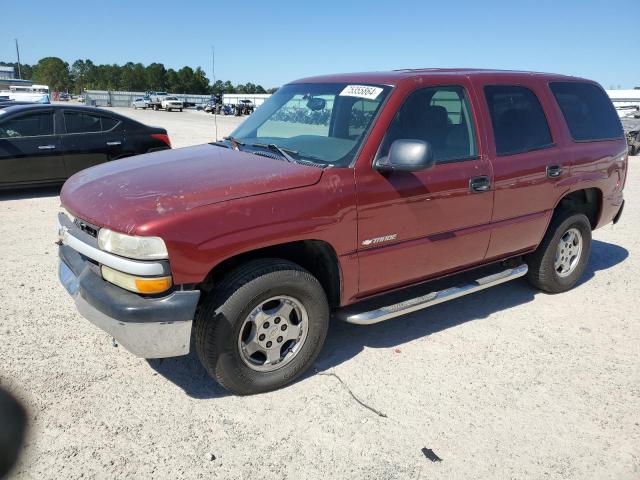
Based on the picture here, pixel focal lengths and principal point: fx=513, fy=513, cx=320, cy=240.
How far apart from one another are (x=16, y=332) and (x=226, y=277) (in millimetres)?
2026

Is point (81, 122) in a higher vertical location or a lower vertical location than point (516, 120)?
lower

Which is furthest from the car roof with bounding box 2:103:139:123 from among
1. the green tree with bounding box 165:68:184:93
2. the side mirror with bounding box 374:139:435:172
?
the green tree with bounding box 165:68:184:93

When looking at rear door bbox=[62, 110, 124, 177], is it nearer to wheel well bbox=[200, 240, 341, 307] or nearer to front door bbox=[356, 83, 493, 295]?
wheel well bbox=[200, 240, 341, 307]

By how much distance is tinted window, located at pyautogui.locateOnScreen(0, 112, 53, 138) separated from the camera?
8.13m

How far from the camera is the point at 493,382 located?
3408 mm

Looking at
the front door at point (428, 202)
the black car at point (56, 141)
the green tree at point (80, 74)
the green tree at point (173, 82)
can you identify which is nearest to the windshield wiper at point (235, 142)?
the front door at point (428, 202)

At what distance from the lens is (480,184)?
382 cm

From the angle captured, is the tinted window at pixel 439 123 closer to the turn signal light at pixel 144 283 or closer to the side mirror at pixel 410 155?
the side mirror at pixel 410 155

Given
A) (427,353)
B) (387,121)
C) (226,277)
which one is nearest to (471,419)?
(427,353)

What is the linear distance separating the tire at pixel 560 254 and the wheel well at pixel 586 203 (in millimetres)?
66

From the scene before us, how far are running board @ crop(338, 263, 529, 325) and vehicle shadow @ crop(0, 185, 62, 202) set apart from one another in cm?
749

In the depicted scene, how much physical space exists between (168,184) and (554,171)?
Result: 3.19 metres

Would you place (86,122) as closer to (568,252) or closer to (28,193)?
(28,193)

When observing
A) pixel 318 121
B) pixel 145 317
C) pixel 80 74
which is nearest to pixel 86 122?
pixel 318 121
